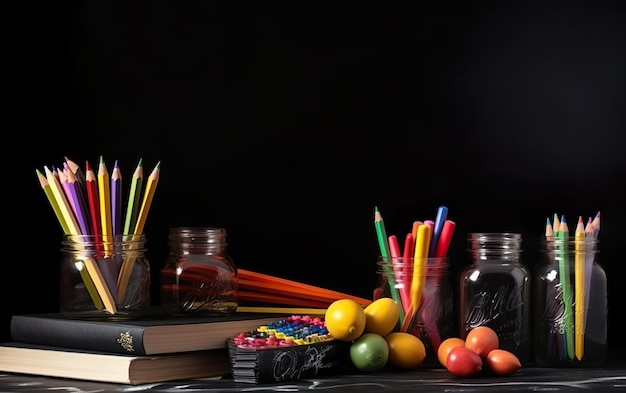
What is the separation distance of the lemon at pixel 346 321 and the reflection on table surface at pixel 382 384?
6cm

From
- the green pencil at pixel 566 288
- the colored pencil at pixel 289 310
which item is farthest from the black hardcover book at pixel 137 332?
the green pencil at pixel 566 288

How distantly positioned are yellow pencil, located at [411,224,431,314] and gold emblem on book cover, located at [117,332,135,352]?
420mm

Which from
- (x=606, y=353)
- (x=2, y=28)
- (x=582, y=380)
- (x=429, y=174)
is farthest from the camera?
(x=429, y=174)

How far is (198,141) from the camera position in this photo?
1776mm

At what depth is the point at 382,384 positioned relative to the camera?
1347 mm

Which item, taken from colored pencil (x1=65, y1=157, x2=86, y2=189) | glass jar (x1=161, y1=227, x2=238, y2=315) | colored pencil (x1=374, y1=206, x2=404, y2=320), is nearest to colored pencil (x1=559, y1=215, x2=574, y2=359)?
colored pencil (x1=374, y1=206, x2=404, y2=320)

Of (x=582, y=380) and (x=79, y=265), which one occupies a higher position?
(x=79, y=265)

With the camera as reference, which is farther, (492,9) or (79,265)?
(492,9)

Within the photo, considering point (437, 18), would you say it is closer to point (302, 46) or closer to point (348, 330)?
point (302, 46)

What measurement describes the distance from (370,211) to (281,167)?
17 centimetres

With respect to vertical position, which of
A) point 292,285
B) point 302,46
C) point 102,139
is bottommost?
point 292,285

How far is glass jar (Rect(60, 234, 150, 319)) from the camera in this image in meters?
1.45

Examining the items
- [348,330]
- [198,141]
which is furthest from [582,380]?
[198,141]

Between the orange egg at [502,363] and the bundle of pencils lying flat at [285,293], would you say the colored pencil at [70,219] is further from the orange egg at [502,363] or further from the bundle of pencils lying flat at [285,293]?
the orange egg at [502,363]
